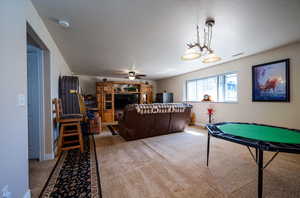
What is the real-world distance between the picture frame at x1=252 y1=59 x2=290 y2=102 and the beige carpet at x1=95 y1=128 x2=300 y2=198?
1403mm

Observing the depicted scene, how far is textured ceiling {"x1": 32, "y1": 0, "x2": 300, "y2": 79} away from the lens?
1572mm

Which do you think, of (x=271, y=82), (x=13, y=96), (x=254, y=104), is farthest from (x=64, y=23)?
(x=254, y=104)

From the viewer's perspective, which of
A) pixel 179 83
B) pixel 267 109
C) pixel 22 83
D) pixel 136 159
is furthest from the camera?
pixel 179 83

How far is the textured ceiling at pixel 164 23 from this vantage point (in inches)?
61.9

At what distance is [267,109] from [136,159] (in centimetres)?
354

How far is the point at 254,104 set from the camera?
3.41 meters

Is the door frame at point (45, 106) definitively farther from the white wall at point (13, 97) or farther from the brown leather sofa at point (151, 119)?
the brown leather sofa at point (151, 119)

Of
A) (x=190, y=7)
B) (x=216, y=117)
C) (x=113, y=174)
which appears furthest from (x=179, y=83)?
(x=113, y=174)

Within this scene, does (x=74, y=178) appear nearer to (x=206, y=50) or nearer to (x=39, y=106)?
(x=39, y=106)

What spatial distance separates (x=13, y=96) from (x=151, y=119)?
8.20 feet

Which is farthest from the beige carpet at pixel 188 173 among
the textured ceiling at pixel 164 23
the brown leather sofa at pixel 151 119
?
the textured ceiling at pixel 164 23

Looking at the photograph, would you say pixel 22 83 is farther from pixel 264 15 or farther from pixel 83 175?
pixel 264 15

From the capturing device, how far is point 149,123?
10.5ft

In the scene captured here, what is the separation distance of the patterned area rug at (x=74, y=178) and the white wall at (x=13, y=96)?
336 millimetres
